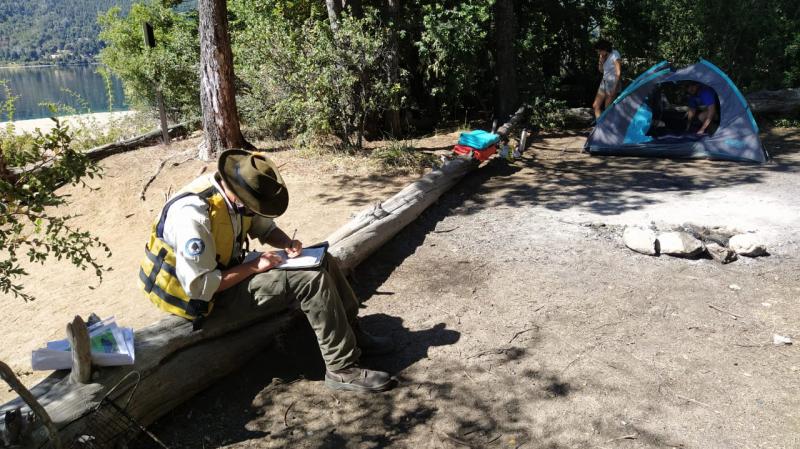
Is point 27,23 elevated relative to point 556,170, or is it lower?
elevated

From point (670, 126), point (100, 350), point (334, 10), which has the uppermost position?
point (334, 10)

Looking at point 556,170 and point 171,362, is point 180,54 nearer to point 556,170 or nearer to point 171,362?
point 556,170

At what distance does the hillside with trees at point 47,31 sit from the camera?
348ft

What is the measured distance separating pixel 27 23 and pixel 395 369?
159161mm

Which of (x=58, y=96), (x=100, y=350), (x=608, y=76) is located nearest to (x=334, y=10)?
(x=608, y=76)

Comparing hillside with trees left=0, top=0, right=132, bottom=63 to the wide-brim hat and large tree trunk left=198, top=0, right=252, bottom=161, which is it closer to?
large tree trunk left=198, top=0, right=252, bottom=161

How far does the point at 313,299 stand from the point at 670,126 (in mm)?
8110

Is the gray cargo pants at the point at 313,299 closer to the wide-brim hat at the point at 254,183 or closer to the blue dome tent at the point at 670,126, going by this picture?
the wide-brim hat at the point at 254,183

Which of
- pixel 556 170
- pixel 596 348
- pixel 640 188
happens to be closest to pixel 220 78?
pixel 556 170

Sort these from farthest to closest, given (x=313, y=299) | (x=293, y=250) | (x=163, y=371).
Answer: (x=293, y=250) → (x=313, y=299) → (x=163, y=371)

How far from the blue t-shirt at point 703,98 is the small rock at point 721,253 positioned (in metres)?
4.60

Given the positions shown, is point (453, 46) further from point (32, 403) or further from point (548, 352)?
point (32, 403)

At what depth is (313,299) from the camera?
136 inches

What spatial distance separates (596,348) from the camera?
3.96 metres
